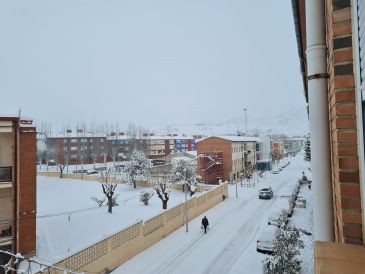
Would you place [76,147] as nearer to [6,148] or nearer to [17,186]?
[6,148]

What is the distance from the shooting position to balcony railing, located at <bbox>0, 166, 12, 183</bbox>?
40.0ft

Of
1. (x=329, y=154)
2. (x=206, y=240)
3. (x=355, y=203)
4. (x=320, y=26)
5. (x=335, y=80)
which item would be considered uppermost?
(x=320, y=26)

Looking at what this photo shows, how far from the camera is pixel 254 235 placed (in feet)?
53.1

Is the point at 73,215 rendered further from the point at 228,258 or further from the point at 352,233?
the point at 352,233

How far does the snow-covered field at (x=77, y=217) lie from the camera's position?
13.8 meters

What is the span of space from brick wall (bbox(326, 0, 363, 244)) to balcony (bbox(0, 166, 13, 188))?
44.7ft

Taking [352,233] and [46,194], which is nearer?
[352,233]

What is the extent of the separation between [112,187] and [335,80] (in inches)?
912

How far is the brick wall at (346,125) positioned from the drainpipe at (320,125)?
57 cm

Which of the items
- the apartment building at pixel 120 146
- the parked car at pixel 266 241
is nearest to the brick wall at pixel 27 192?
the parked car at pixel 266 241

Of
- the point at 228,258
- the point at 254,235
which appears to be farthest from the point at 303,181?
the point at 228,258

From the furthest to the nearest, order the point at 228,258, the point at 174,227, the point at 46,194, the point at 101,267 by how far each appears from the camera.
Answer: the point at 46,194 < the point at 174,227 < the point at 228,258 < the point at 101,267

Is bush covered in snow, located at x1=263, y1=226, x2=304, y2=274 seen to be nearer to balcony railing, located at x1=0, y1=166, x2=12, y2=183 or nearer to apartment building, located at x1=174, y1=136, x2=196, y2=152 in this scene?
balcony railing, located at x1=0, y1=166, x2=12, y2=183

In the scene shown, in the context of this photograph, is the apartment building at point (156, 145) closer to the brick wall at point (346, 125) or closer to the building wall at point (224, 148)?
the building wall at point (224, 148)
